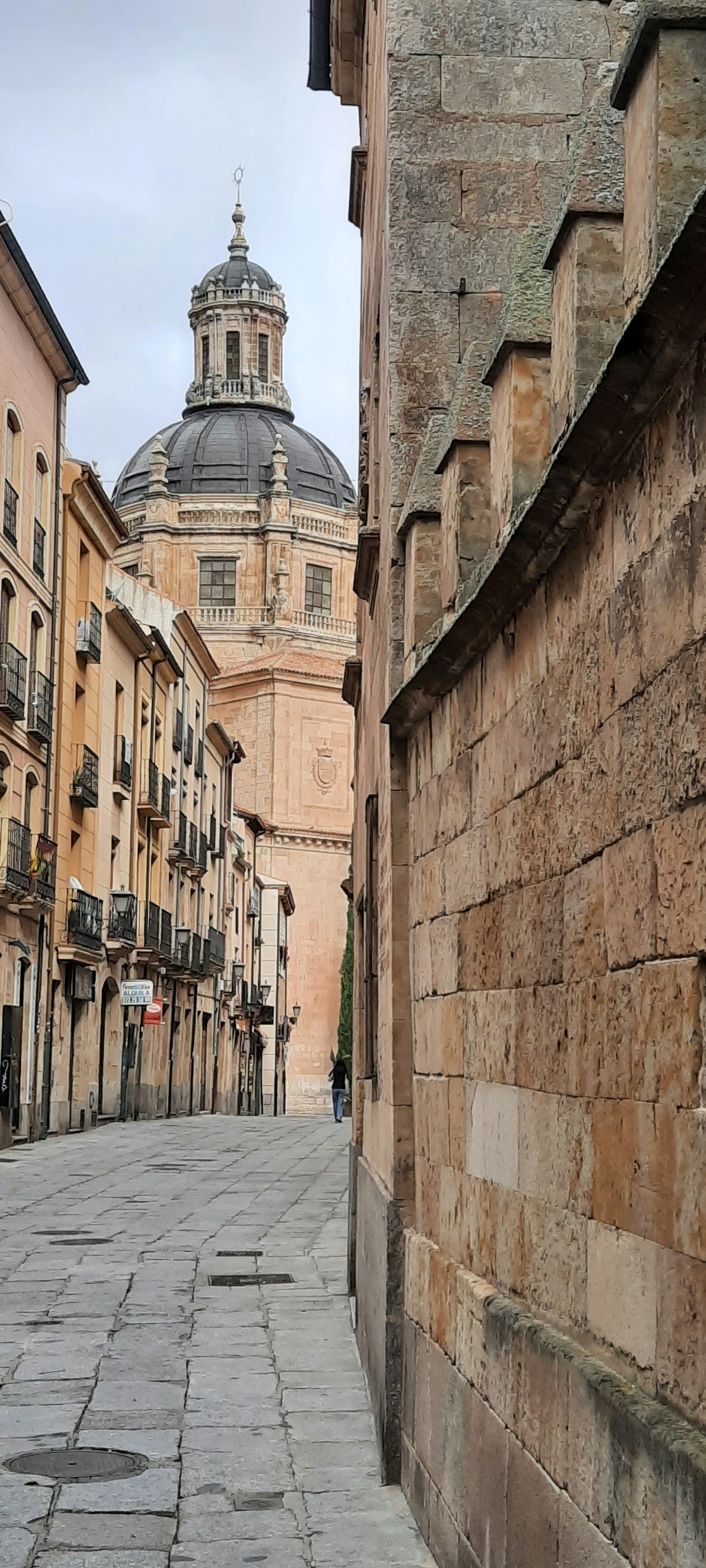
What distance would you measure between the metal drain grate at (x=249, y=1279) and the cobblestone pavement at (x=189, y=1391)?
0.10m

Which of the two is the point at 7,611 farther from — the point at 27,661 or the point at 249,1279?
the point at 249,1279

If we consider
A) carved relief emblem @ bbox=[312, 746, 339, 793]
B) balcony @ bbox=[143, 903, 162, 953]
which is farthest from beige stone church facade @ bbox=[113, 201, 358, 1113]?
balcony @ bbox=[143, 903, 162, 953]

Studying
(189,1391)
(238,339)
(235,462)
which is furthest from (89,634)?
(238,339)

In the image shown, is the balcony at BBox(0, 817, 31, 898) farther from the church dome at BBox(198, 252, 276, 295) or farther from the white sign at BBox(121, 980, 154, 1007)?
the church dome at BBox(198, 252, 276, 295)

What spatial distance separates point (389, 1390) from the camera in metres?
6.28

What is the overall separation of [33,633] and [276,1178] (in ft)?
38.7

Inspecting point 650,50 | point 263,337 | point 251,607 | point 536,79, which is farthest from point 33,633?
point 263,337

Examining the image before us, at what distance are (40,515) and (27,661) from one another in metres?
2.92

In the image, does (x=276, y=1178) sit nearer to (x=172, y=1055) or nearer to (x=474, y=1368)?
(x=474, y=1368)

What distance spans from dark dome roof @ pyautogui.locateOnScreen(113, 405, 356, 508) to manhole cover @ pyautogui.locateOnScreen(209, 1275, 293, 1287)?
7195cm

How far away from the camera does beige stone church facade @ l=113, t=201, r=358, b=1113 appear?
7200 cm

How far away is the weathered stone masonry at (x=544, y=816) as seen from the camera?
2.93 metres

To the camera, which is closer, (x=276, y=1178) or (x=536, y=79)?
(x=536, y=79)

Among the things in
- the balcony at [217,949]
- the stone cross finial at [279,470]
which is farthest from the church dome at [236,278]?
the balcony at [217,949]
